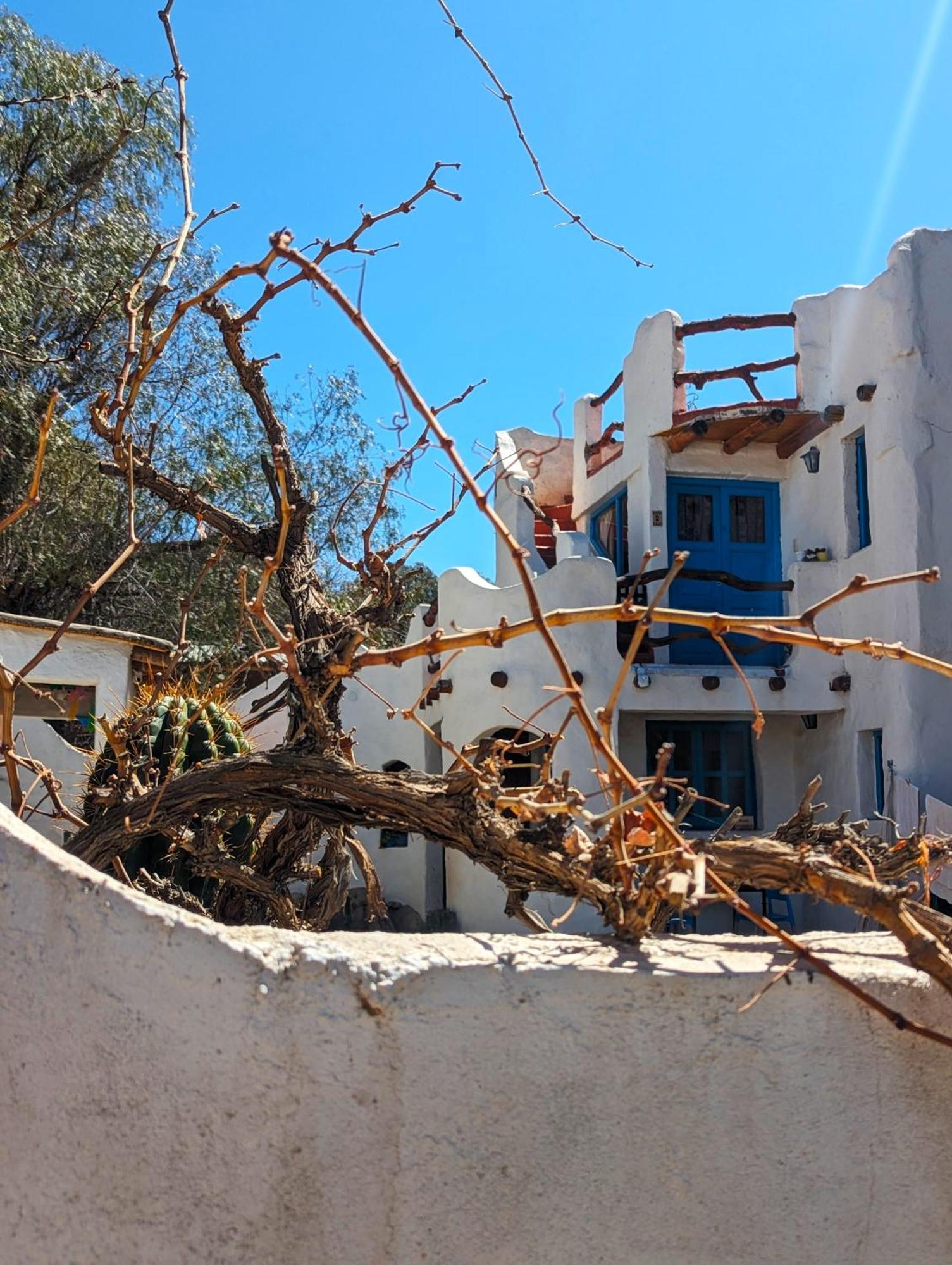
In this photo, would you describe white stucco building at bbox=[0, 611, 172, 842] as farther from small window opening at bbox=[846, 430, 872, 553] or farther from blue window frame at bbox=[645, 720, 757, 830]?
small window opening at bbox=[846, 430, 872, 553]

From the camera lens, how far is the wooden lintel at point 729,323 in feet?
42.5

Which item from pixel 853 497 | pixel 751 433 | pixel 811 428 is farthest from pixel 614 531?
pixel 853 497

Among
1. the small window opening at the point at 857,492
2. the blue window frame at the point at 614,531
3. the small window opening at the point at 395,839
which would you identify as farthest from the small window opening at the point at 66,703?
the small window opening at the point at 857,492

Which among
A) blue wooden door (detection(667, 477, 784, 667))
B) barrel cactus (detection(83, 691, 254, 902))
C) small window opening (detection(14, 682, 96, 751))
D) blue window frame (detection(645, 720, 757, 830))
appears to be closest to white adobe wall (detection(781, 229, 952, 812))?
blue wooden door (detection(667, 477, 784, 667))

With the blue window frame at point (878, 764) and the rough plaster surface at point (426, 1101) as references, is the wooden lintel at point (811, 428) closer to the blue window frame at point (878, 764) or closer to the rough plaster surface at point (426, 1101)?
the blue window frame at point (878, 764)

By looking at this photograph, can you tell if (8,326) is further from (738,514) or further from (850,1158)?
(850,1158)

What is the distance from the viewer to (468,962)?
196 cm

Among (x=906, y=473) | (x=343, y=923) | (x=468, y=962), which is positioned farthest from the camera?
(x=343, y=923)

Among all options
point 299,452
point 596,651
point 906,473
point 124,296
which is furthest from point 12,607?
point 124,296

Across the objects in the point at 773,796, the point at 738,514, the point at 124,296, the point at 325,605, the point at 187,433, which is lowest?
the point at 773,796

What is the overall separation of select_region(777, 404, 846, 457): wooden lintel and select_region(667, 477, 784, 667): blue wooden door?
530mm

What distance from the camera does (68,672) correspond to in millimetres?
10391

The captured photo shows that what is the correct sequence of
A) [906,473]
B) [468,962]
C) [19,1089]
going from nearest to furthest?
[19,1089] < [468,962] < [906,473]

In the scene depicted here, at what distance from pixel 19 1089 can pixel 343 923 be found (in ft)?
36.0
